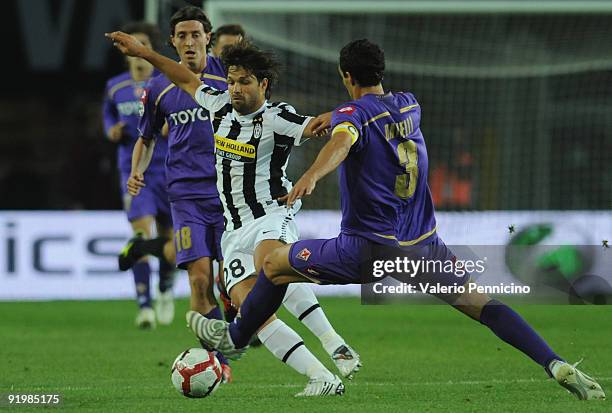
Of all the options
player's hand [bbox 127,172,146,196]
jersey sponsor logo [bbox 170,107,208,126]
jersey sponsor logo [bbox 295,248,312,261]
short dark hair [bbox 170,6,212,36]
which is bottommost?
jersey sponsor logo [bbox 295,248,312,261]

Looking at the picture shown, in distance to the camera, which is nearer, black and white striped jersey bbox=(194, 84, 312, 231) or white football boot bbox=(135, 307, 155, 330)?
black and white striped jersey bbox=(194, 84, 312, 231)

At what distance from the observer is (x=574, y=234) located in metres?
14.0

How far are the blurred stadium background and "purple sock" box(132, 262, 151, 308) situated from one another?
298 cm

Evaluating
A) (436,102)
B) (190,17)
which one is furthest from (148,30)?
(436,102)

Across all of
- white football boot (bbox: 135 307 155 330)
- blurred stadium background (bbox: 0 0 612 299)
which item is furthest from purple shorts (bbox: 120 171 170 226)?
blurred stadium background (bbox: 0 0 612 299)

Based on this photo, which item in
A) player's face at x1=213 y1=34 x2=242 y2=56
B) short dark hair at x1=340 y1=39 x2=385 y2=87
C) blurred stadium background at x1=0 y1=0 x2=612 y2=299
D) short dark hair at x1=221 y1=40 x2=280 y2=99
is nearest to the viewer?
short dark hair at x1=340 y1=39 x2=385 y2=87

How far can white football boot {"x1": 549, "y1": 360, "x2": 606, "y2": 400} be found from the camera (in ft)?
20.6

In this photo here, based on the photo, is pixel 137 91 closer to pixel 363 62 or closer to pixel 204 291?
pixel 204 291

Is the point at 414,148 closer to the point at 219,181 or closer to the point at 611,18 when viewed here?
the point at 219,181

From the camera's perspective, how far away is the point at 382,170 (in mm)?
6449

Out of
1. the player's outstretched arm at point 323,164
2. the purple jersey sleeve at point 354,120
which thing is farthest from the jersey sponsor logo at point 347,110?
the player's outstretched arm at point 323,164

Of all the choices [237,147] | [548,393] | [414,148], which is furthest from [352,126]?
[548,393]

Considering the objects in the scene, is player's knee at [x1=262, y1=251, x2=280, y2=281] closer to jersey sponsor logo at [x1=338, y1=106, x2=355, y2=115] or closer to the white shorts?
the white shorts

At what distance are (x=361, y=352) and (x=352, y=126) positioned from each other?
11.6 ft
